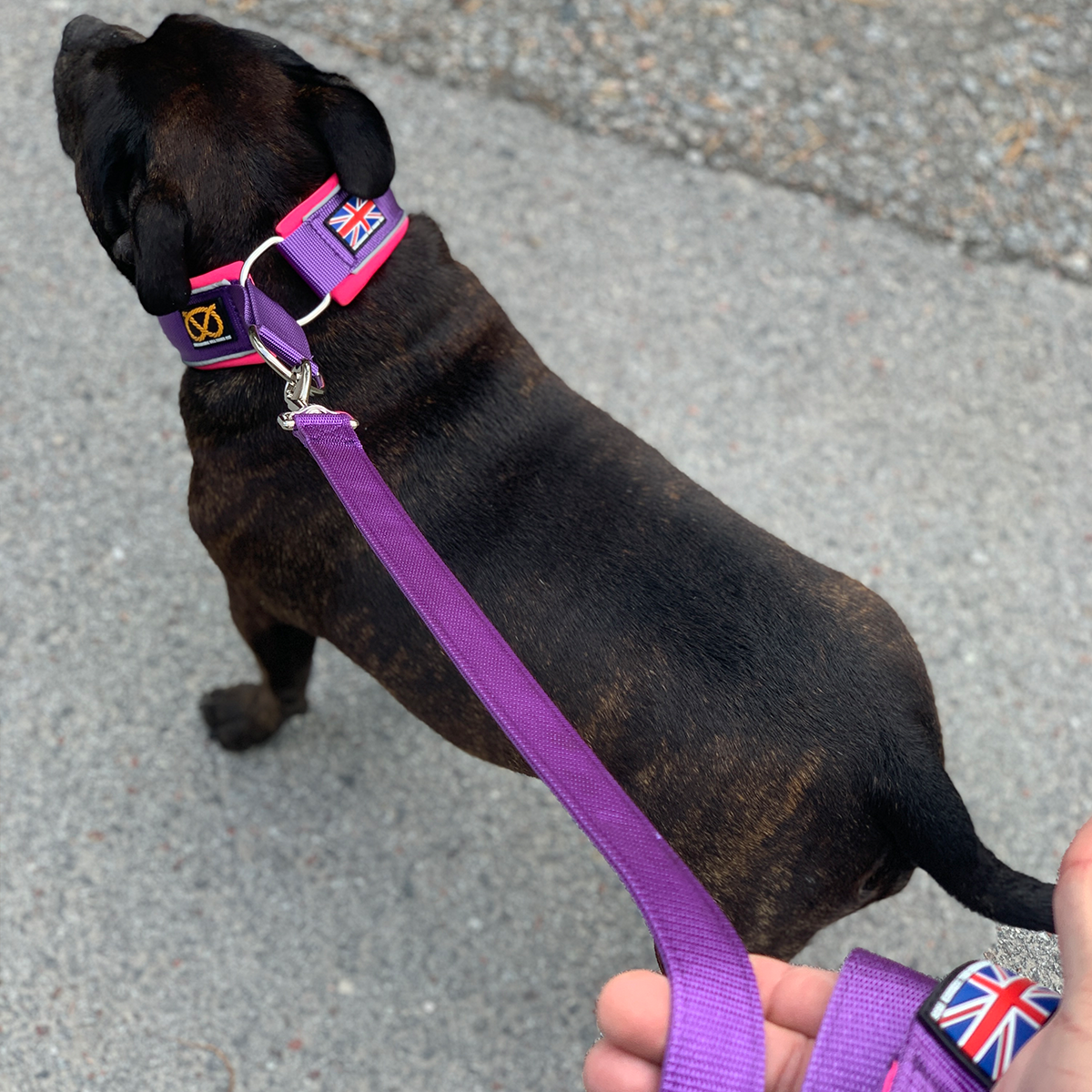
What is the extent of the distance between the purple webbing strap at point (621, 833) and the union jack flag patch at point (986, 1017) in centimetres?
24

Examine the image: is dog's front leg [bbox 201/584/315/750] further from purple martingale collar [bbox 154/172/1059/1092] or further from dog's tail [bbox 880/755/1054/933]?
dog's tail [bbox 880/755/1054/933]

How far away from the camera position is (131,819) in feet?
8.51

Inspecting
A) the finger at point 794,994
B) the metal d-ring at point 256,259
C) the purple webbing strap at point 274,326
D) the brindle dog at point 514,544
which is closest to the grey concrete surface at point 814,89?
the brindle dog at point 514,544

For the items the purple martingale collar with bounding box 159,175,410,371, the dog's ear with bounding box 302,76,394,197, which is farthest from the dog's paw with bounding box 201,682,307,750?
the dog's ear with bounding box 302,76,394,197

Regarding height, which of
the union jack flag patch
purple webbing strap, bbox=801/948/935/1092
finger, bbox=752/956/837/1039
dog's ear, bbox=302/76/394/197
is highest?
dog's ear, bbox=302/76/394/197

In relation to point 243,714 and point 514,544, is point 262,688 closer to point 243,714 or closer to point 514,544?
point 243,714

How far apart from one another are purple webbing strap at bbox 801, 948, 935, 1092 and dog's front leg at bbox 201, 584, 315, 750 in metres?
1.44

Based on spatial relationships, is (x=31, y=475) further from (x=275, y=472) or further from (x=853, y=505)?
(x=853, y=505)

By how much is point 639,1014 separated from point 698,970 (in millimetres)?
118

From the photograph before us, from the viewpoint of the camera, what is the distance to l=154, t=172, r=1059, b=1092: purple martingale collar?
1.26 m

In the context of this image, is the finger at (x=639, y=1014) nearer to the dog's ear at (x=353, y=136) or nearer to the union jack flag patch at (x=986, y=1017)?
the union jack flag patch at (x=986, y=1017)

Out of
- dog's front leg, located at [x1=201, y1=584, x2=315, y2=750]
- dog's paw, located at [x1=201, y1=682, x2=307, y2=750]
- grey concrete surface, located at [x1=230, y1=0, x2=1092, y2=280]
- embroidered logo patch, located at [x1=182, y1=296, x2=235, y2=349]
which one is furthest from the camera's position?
grey concrete surface, located at [x1=230, y1=0, x2=1092, y2=280]

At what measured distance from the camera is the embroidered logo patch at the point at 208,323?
1789 millimetres

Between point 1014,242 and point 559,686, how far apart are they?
280 centimetres
